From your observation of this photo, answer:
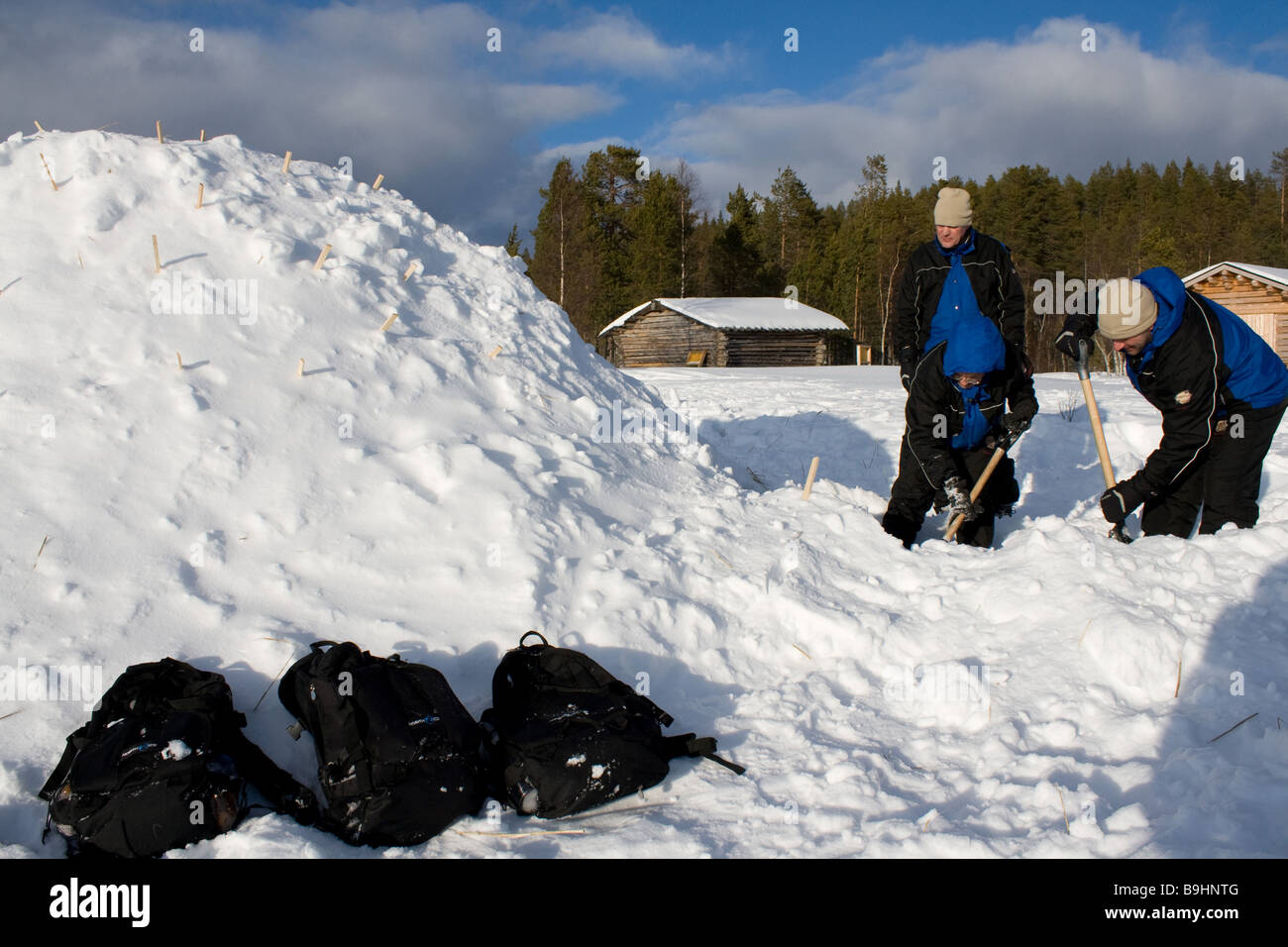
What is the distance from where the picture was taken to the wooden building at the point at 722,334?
3127 centimetres

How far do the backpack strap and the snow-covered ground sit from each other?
5 cm

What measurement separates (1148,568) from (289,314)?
4587mm

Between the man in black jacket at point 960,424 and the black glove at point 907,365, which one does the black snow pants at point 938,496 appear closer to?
the man in black jacket at point 960,424

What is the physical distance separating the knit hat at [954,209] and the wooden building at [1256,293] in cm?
2014

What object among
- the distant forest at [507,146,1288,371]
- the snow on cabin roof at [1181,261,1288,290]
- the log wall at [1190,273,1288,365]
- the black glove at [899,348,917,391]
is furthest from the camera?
the distant forest at [507,146,1288,371]

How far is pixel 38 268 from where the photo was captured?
14.6ft

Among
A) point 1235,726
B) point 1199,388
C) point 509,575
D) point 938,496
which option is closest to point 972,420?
point 938,496

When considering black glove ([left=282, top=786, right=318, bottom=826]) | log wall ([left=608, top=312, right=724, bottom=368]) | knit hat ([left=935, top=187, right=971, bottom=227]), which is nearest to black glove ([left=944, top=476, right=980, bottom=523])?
knit hat ([left=935, top=187, right=971, bottom=227])

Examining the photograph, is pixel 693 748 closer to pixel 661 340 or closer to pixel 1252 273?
pixel 1252 273

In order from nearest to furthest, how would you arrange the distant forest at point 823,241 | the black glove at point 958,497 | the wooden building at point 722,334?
the black glove at point 958,497 < the wooden building at point 722,334 < the distant forest at point 823,241

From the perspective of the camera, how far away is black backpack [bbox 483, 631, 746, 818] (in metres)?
2.74

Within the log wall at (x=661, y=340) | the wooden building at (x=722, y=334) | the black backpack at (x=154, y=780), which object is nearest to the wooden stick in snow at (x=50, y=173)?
the black backpack at (x=154, y=780)

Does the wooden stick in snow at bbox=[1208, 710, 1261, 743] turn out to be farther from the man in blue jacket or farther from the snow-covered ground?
the man in blue jacket
